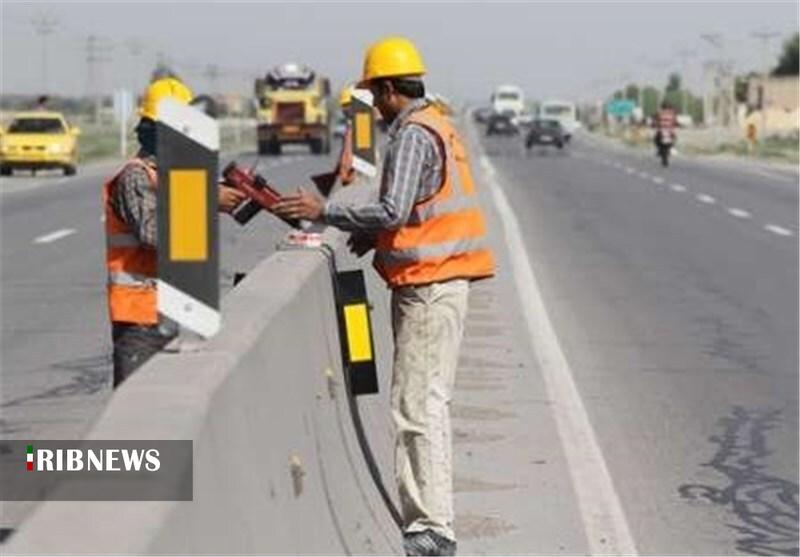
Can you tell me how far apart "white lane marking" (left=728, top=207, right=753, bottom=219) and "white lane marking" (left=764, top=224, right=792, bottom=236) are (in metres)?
2.47

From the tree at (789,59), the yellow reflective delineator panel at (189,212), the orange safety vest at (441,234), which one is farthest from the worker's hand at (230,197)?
the tree at (789,59)

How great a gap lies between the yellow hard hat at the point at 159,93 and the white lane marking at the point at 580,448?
2.49m

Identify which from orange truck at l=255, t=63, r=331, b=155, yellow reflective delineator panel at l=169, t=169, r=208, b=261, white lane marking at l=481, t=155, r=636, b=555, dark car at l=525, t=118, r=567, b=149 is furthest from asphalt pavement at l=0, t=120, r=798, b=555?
dark car at l=525, t=118, r=567, b=149

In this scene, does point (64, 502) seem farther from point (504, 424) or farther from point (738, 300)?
point (738, 300)

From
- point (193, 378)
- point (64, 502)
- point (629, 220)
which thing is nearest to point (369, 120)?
point (193, 378)

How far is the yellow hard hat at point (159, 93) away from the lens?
6.93m

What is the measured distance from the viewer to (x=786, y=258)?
76.1 feet

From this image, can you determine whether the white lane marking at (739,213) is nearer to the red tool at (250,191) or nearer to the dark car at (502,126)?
the red tool at (250,191)

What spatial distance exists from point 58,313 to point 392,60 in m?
10.6

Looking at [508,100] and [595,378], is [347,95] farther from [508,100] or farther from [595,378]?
[508,100]

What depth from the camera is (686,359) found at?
13.4 m

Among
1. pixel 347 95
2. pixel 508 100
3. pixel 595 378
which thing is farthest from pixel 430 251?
pixel 508 100

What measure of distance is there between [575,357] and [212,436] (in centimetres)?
930

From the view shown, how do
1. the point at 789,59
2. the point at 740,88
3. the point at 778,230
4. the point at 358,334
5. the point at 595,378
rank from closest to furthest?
the point at 358,334
the point at 595,378
the point at 778,230
the point at 789,59
the point at 740,88
